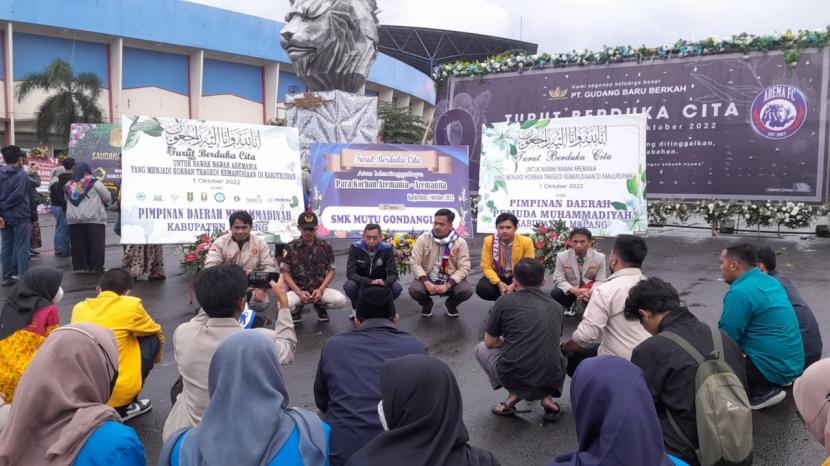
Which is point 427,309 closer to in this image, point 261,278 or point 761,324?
point 261,278

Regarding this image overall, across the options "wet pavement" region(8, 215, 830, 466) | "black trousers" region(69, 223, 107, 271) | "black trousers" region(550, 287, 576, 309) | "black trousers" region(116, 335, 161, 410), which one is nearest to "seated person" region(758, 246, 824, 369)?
"wet pavement" region(8, 215, 830, 466)

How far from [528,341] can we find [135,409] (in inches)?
106

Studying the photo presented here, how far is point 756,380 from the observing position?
4387mm

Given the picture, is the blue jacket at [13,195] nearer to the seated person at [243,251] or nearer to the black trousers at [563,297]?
the seated person at [243,251]

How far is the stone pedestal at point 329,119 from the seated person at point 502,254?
30.0 ft

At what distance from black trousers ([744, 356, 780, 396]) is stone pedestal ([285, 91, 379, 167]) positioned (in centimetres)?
1235

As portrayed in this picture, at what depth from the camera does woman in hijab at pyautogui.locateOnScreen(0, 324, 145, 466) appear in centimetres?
228

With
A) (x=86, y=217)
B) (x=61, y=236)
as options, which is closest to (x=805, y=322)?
(x=86, y=217)

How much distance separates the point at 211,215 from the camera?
308 inches

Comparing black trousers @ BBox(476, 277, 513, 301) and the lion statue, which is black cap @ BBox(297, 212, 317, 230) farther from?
the lion statue

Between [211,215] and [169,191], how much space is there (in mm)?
546

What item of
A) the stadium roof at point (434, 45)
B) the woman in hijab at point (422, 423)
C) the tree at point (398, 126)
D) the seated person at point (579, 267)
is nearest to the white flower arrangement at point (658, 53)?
the seated person at point (579, 267)

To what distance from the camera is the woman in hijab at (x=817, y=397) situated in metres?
2.23

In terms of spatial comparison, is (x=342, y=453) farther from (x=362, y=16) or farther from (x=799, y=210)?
(x=362, y=16)
